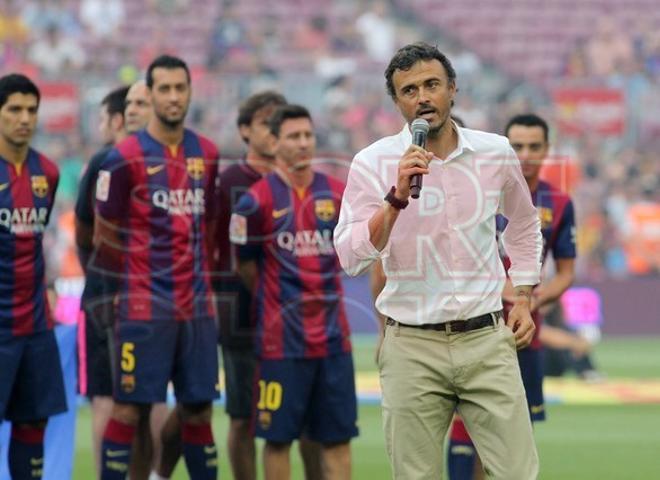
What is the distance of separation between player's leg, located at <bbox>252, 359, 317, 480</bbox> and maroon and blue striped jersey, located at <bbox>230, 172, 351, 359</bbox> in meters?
0.07

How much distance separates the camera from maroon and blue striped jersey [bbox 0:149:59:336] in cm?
729

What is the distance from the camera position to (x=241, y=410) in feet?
27.4

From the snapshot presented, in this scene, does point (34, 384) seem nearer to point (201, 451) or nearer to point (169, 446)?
point (201, 451)

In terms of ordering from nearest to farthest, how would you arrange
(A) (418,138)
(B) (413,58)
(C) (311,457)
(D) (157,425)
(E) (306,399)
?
(A) (418,138) < (B) (413,58) < (E) (306,399) < (C) (311,457) < (D) (157,425)

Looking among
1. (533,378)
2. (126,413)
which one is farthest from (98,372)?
(533,378)

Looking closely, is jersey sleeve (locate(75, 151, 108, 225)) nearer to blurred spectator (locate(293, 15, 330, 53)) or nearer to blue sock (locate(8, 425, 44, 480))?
blue sock (locate(8, 425, 44, 480))

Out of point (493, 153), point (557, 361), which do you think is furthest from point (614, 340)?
point (493, 153)

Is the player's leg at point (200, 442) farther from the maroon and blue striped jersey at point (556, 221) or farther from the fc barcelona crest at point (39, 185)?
the maroon and blue striped jersey at point (556, 221)

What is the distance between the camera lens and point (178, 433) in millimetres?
8266

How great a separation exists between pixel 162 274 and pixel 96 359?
1082mm

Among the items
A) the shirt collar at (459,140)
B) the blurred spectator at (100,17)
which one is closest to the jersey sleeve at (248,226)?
the shirt collar at (459,140)

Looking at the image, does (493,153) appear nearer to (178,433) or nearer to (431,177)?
(431,177)

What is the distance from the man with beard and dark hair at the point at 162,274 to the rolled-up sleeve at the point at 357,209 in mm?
2311

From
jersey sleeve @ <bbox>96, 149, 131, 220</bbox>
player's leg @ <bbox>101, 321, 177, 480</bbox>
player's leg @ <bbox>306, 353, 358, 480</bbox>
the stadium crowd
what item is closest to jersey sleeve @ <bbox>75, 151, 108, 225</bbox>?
jersey sleeve @ <bbox>96, 149, 131, 220</bbox>
